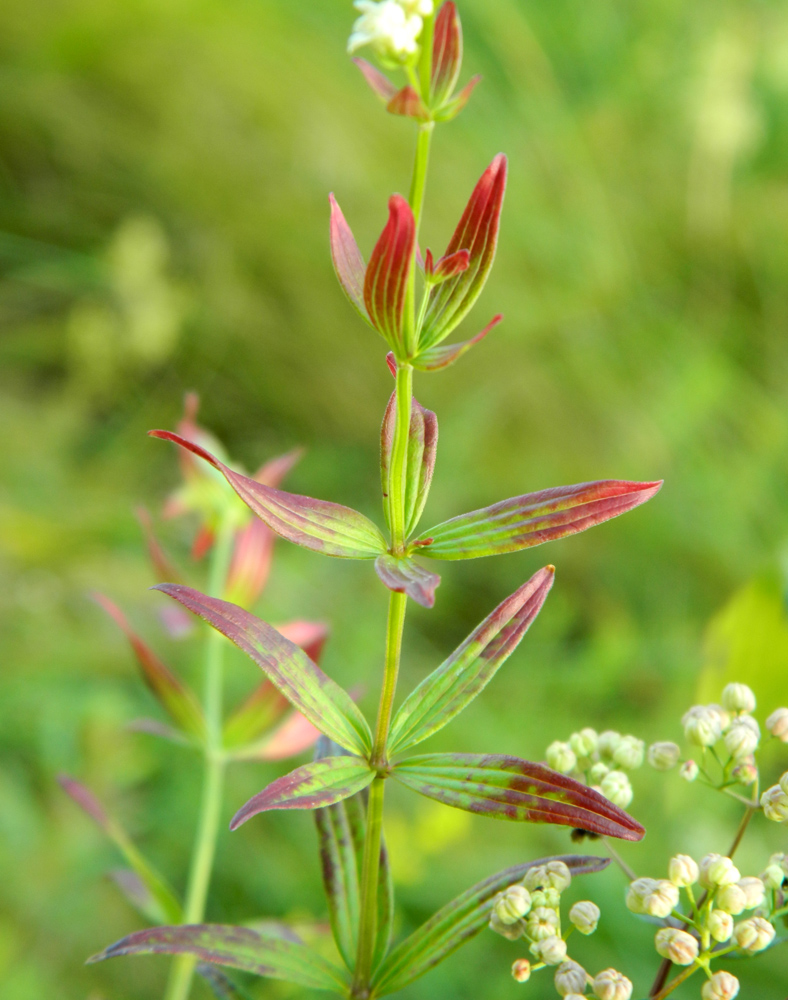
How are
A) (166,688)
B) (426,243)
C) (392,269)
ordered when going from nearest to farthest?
(392,269)
(166,688)
(426,243)

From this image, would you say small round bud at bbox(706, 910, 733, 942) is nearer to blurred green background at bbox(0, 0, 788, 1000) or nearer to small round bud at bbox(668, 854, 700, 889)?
small round bud at bbox(668, 854, 700, 889)

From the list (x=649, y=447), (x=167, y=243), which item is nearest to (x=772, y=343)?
(x=649, y=447)

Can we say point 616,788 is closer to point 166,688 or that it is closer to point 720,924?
point 720,924

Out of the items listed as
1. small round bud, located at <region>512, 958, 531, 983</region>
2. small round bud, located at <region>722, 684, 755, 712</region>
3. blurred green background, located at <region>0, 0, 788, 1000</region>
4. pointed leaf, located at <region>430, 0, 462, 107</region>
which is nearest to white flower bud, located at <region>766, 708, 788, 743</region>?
small round bud, located at <region>722, 684, 755, 712</region>

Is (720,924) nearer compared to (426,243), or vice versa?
(720,924)

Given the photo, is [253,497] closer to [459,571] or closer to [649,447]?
[459,571]

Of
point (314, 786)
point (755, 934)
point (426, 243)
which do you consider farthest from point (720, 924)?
point (426, 243)
